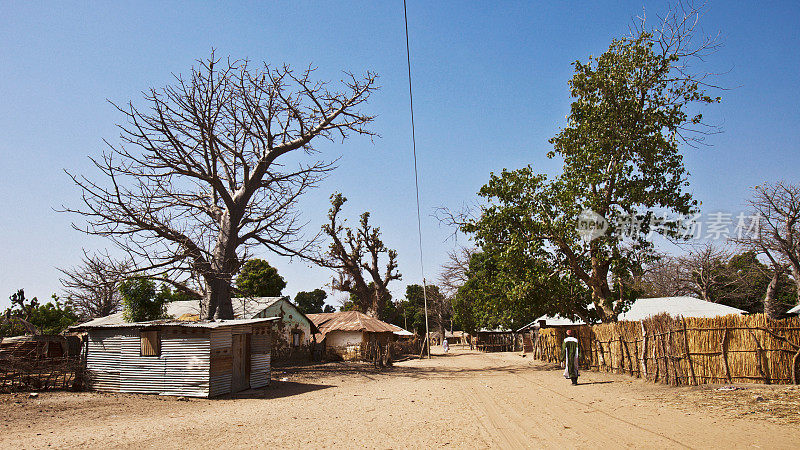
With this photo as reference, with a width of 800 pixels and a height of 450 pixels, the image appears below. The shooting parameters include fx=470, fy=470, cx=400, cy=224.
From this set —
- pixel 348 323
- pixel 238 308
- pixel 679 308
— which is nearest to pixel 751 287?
pixel 679 308

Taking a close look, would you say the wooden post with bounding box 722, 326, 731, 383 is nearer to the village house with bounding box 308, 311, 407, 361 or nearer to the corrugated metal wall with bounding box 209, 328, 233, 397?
the corrugated metal wall with bounding box 209, 328, 233, 397

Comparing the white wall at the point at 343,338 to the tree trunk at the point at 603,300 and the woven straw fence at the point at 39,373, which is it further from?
the woven straw fence at the point at 39,373

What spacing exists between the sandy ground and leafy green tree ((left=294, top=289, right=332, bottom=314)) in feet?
206

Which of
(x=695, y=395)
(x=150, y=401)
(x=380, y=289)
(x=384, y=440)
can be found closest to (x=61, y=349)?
(x=150, y=401)

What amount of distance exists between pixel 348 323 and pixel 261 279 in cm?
1482

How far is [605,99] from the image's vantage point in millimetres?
20859

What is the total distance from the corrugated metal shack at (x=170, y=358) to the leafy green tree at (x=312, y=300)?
60.8 meters

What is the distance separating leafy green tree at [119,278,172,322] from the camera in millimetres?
17594

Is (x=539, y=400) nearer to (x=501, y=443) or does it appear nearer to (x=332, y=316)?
(x=501, y=443)

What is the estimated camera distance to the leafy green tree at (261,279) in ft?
148

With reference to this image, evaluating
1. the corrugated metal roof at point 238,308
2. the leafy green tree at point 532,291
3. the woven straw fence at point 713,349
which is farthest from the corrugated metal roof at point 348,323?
the woven straw fence at point 713,349

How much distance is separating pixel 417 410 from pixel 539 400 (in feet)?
11.3

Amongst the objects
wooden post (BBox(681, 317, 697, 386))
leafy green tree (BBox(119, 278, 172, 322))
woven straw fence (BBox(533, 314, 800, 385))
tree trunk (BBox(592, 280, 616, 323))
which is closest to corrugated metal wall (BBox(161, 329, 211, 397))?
leafy green tree (BBox(119, 278, 172, 322))

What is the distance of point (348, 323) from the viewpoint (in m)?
34.8
